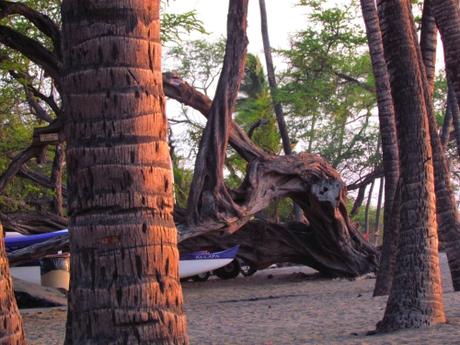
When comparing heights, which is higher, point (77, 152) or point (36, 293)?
point (77, 152)

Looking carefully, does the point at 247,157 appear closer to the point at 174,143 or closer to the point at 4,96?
the point at 4,96

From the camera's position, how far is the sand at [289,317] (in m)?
8.42

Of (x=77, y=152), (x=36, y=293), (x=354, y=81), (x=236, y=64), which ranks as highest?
(x=354, y=81)

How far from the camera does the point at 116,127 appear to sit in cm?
431

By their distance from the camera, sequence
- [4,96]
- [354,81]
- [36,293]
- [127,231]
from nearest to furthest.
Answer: [127,231]
[36,293]
[4,96]
[354,81]

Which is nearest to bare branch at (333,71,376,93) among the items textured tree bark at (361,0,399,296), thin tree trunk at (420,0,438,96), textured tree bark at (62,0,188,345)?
textured tree bark at (361,0,399,296)

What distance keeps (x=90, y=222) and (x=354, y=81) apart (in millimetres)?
28129

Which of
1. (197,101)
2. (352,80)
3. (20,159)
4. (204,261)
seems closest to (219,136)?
(197,101)

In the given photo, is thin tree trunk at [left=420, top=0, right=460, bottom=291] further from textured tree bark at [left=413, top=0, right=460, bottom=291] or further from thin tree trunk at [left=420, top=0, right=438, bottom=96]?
thin tree trunk at [left=420, top=0, right=438, bottom=96]

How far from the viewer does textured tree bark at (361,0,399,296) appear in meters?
12.4

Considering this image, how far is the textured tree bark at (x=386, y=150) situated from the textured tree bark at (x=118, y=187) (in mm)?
7706

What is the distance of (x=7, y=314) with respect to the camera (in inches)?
180

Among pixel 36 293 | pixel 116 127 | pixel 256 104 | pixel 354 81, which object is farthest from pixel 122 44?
pixel 256 104

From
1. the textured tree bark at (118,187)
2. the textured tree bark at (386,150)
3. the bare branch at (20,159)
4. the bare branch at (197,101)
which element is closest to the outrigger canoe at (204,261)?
the bare branch at (197,101)
